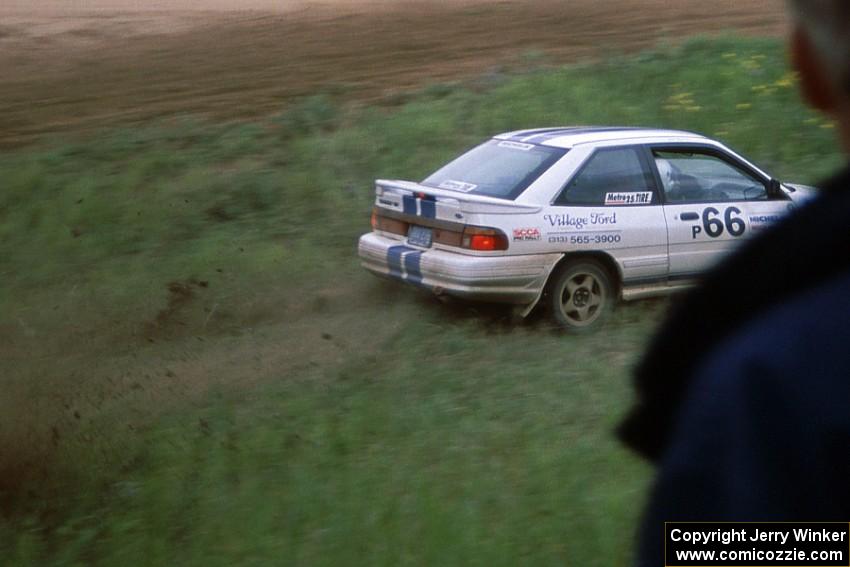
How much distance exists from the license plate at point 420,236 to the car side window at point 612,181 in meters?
1.04

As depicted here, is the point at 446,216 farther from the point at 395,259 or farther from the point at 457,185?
the point at 395,259

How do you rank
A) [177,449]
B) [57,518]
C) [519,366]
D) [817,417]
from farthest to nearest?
1. [519,366]
2. [177,449]
3. [57,518]
4. [817,417]

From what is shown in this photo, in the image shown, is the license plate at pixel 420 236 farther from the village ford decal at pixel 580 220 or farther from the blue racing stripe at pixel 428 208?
the village ford decal at pixel 580 220

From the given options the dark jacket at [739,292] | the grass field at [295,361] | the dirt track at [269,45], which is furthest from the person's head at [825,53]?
the dirt track at [269,45]

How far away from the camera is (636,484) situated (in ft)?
17.4

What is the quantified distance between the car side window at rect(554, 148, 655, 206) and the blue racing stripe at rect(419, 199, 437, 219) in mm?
970

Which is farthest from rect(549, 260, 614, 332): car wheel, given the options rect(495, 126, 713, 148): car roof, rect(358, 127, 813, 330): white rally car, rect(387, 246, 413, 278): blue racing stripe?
rect(387, 246, 413, 278): blue racing stripe

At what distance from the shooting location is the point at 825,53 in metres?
1.42

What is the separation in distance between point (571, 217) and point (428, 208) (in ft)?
3.44

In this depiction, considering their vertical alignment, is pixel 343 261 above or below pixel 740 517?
below

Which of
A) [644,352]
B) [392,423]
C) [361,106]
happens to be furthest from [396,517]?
[361,106]

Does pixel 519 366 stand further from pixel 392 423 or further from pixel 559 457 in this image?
pixel 559 457

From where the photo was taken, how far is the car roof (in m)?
9.48

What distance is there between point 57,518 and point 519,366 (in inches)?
126
